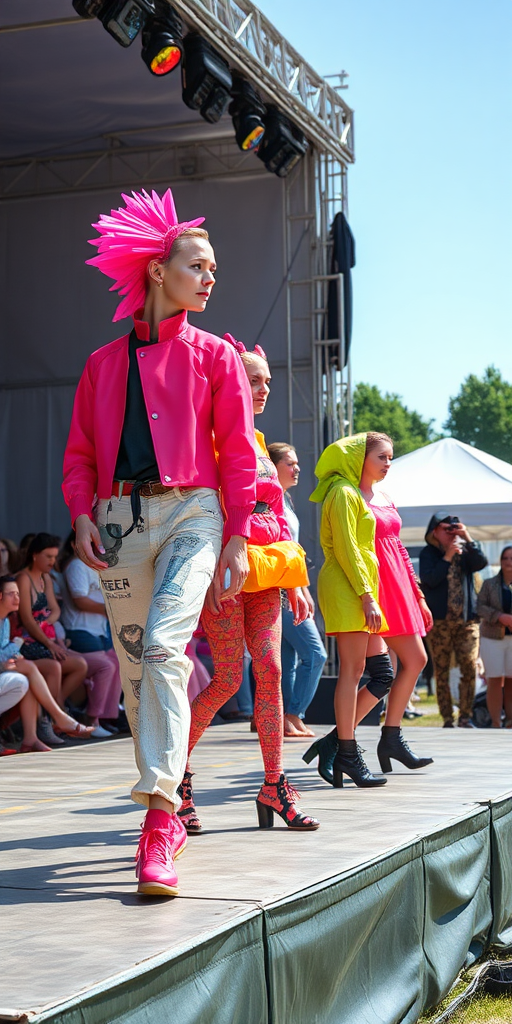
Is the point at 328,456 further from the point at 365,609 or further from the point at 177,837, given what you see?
the point at 177,837

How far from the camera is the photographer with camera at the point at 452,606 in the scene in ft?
29.4

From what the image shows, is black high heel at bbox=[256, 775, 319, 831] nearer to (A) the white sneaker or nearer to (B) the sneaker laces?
(B) the sneaker laces

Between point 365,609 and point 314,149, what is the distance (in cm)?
802

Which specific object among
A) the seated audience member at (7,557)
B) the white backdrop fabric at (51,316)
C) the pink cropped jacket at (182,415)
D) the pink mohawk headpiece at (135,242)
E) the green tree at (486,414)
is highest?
the green tree at (486,414)

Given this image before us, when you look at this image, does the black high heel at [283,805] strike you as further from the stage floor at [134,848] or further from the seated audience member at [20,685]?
the seated audience member at [20,685]

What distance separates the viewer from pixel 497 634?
30.3 ft

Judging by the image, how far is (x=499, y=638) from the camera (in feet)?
30.2

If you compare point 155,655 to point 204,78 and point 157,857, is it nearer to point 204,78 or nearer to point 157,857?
point 157,857

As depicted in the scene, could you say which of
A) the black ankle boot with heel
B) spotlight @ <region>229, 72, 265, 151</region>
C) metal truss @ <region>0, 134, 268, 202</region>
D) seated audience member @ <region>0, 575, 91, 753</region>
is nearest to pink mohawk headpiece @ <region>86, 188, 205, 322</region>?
the black ankle boot with heel

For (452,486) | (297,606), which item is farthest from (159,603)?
(452,486)

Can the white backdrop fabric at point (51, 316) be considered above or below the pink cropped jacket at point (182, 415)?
above

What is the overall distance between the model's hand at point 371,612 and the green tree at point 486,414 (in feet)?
189

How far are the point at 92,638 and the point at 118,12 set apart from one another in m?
4.24

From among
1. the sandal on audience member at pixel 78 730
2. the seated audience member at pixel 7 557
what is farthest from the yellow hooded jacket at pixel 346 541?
the seated audience member at pixel 7 557
